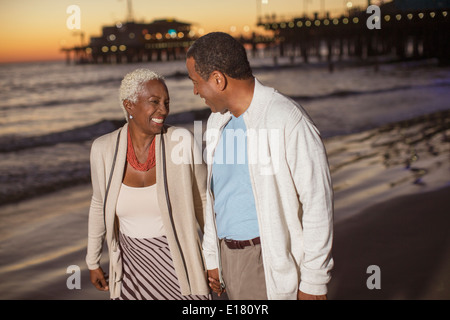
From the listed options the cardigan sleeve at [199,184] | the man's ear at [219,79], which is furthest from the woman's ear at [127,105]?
the man's ear at [219,79]

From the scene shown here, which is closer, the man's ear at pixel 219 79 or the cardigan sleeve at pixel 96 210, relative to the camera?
the man's ear at pixel 219 79

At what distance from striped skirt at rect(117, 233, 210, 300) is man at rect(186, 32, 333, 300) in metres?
0.46

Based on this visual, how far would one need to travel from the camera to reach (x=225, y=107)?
2201 mm

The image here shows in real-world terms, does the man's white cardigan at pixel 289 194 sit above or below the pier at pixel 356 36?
below

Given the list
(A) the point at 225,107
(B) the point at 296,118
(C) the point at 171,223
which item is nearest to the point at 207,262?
(C) the point at 171,223

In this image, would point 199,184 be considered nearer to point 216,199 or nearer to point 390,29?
point 216,199

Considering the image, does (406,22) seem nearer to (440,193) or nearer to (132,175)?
(440,193)

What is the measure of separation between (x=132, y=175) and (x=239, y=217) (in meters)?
0.85

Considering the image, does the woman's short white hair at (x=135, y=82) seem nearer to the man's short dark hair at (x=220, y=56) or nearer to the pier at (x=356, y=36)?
the man's short dark hair at (x=220, y=56)

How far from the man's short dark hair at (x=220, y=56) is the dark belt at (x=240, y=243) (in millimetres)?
797

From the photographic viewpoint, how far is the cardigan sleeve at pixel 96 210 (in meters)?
2.69

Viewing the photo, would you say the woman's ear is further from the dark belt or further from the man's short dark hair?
the dark belt

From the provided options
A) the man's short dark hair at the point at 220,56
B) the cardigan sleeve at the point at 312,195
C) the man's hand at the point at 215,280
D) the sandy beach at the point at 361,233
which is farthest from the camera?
the sandy beach at the point at 361,233

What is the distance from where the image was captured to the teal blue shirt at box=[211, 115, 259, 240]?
7.06 ft
